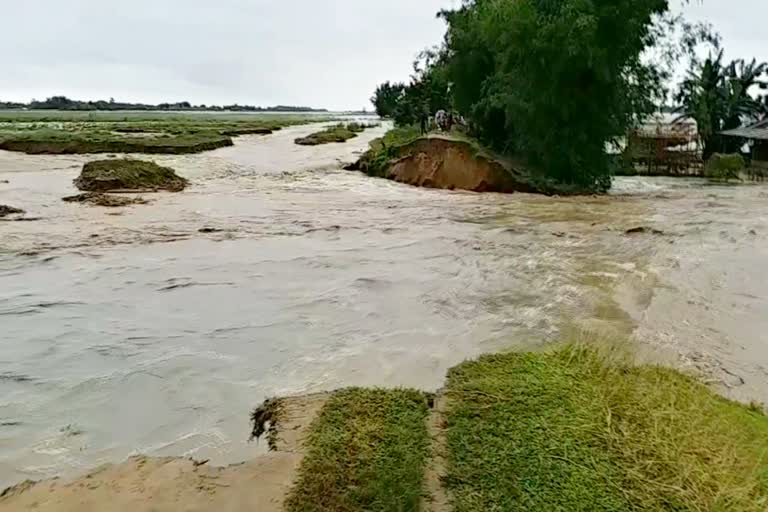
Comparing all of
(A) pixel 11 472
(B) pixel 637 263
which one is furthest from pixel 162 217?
(A) pixel 11 472

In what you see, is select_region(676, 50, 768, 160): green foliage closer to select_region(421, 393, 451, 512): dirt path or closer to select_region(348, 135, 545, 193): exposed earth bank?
select_region(348, 135, 545, 193): exposed earth bank

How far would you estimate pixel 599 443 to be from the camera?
10.2 ft

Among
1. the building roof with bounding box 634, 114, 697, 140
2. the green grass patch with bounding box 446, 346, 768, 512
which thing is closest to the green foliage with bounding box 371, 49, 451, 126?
the building roof with bounding box 634, 114, 697, 140

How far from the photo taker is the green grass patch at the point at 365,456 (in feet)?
8.91

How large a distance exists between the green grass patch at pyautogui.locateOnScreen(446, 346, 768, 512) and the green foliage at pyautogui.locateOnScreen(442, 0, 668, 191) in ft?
44.2

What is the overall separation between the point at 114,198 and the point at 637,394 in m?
12.1

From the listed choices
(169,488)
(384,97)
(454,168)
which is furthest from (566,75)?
(384,97)

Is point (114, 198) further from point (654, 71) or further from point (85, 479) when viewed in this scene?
point (654, 71)

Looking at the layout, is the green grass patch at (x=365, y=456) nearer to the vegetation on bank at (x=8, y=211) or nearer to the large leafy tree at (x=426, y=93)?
the vegetation on bank at (x=8, y=211)

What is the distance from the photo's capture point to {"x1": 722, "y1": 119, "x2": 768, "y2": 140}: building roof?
2548 centimetres

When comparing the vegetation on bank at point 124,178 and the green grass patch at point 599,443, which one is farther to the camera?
the vegetation on bank at point 124,178

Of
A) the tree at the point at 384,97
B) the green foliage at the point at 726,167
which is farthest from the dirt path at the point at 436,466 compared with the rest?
the tree at the point at 384,97

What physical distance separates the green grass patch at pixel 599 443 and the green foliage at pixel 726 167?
2382 centimetres

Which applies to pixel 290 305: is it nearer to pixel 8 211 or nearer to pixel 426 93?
pixel 8 211
